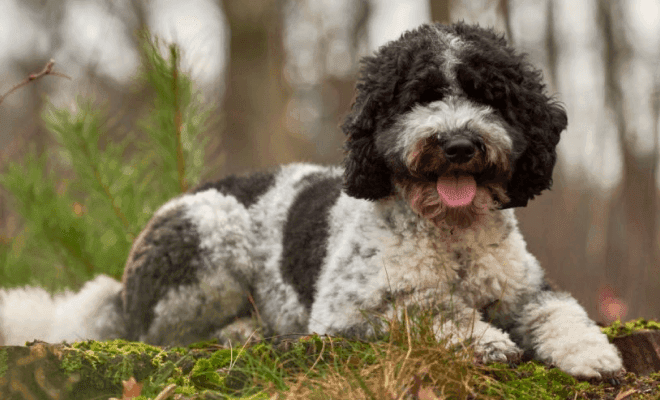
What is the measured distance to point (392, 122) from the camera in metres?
3.24

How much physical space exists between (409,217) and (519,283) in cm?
74

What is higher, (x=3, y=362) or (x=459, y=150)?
(x=459, y=150)

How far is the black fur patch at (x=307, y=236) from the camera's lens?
4.01 m

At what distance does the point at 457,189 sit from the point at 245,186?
2241mm

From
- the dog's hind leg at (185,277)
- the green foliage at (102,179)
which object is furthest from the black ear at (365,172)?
the green foliage at (102,179)

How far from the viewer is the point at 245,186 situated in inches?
193

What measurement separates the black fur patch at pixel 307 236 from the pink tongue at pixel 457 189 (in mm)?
1108

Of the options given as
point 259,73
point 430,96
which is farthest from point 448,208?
point 259,73

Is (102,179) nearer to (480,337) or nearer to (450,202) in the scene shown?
(450,202)

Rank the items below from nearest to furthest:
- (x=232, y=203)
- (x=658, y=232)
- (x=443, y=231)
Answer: (x=443, y=231) < (x=232, y=203) < (x=658, y=232)

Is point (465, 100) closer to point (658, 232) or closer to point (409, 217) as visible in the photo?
point (409, 217)

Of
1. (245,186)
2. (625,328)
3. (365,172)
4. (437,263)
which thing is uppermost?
(245,186)

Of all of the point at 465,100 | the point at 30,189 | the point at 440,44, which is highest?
the point at 30,189

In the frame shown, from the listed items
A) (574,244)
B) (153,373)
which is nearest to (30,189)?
(153,373)
